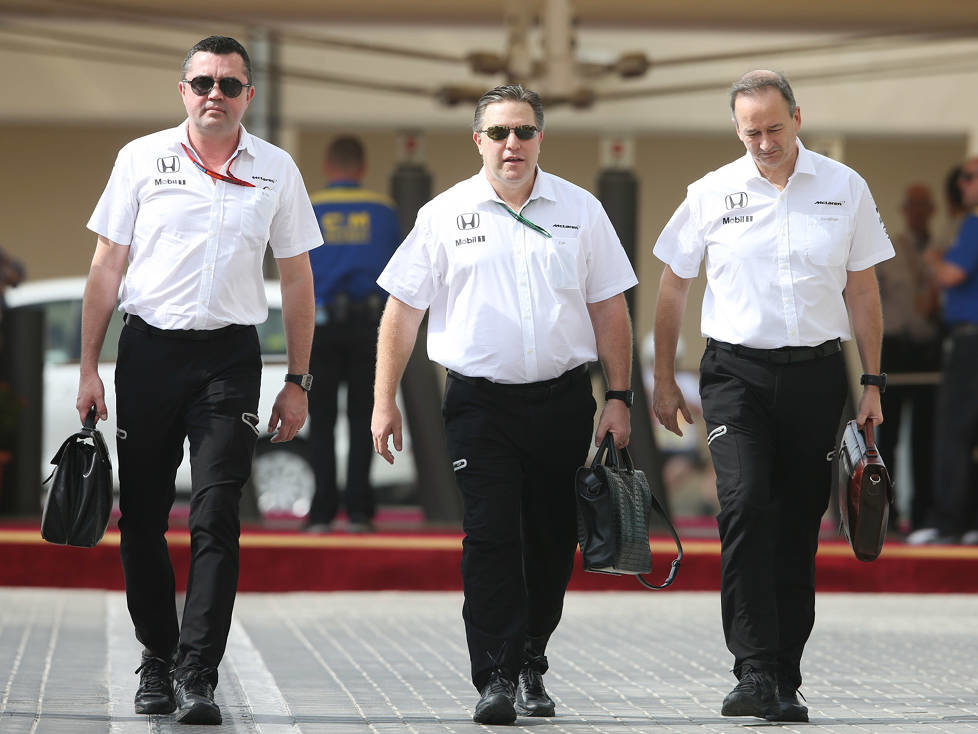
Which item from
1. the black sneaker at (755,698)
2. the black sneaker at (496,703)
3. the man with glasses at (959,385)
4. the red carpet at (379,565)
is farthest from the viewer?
the man with glasses at (959,385)

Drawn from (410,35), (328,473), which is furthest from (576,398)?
(410,35)

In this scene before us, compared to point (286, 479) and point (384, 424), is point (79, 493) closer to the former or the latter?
point (384, 424)

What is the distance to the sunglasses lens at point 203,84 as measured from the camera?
18.4ft

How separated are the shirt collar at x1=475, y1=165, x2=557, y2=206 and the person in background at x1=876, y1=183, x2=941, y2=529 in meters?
4.72

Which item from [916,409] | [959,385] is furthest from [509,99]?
[916,409]

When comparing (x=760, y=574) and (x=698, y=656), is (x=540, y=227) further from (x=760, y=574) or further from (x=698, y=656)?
(x=698, y=656)

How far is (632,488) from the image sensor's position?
18.6 feet

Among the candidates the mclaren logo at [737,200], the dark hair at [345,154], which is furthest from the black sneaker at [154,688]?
the dark hair at [345,154]

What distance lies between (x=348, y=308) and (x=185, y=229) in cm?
379

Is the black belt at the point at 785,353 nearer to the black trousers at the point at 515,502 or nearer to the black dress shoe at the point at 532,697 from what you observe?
the black trousers at the point at 515,502

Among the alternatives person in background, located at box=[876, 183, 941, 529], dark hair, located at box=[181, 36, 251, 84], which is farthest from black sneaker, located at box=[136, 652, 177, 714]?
person in background, located at box=[876, 183, 941, 529]

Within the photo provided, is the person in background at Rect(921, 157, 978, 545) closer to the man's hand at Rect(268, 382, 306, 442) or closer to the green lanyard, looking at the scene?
the green lanyard

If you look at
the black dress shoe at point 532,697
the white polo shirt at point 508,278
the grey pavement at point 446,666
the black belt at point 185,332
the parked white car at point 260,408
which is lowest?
the grey pavement at point 446,666

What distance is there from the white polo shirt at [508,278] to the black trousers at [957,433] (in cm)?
415
